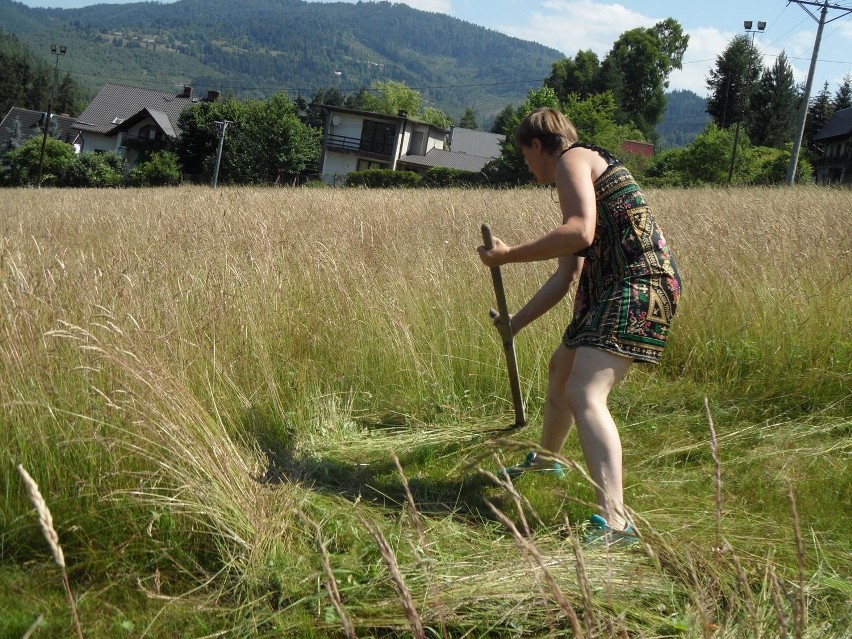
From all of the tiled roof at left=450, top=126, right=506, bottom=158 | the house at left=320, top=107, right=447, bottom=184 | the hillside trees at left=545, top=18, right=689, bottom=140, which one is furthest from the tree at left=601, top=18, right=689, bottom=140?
the tiled roof at left=450, top=126, right=506, bottom=158

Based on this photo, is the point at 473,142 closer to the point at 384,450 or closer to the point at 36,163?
the point at 36,163

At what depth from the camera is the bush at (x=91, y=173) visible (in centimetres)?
5053

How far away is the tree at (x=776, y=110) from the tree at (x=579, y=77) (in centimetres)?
1267

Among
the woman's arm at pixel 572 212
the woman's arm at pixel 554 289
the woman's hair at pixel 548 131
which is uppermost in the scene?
the woman's hair at pixel 548 131

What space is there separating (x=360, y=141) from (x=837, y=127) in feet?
117

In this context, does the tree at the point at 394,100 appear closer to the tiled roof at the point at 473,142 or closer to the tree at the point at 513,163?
the tiled roof at the point at 473,142

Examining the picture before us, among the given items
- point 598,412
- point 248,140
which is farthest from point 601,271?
point 248,140

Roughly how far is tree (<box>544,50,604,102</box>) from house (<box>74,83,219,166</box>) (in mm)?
28358

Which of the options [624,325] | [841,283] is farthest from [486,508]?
[841,283]

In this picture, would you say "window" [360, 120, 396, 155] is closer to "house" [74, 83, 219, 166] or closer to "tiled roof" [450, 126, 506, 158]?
"house" [74, 83, 219, 166]

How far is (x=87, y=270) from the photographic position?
3.87 metres

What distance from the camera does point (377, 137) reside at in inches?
2549

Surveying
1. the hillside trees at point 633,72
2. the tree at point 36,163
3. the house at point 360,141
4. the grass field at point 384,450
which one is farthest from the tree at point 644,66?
the grass field at point 384,450

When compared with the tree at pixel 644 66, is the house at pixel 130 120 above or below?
below
